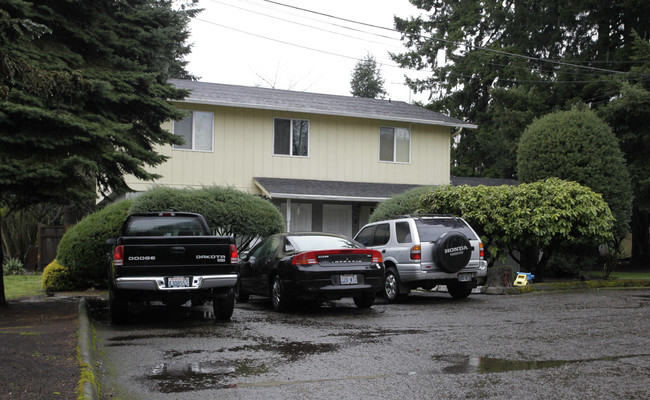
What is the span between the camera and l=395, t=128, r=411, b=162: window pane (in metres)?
25.2

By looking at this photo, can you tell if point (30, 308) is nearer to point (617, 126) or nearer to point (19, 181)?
point (19, 181)

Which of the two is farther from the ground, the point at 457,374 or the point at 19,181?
the point at 19,181

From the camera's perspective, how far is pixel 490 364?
21.8ft

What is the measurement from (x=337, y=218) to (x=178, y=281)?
1480 centimetres

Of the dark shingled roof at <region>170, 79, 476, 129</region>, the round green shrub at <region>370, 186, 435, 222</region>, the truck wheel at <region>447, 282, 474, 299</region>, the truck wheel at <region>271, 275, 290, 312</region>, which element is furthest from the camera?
the dark shingled roof at <region>170, 79, 476, 129</region>

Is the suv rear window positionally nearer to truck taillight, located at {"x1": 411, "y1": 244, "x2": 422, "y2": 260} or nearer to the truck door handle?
truck taillight, located at {"x1": 411, "y1": 244, "x2": 422, "y2": 260}

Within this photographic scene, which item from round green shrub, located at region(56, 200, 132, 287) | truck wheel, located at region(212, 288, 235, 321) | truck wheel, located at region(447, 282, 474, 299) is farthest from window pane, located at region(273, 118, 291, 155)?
truck wheel, located at region(212, 288, 235, 321)

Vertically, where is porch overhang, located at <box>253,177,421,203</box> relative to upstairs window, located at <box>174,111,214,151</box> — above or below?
below

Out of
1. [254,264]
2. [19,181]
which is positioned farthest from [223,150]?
[19,181]

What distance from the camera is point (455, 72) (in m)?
36.6

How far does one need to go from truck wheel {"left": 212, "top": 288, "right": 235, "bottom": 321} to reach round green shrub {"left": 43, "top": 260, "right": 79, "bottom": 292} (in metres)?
7.61

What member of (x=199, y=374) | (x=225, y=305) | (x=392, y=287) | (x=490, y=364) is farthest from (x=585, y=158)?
(x=199, y=374)

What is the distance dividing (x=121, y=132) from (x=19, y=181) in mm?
1929

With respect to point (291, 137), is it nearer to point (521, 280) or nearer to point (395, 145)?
point (395, 145)
